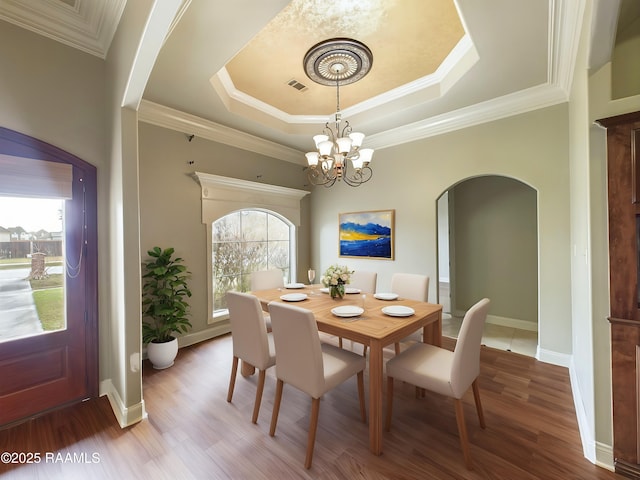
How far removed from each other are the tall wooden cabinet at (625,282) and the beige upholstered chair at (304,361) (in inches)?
61.8

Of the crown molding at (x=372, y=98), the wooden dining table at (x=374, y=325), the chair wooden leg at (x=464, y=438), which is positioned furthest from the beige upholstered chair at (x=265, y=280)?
the chair wooden leg at (x=464, y=438)

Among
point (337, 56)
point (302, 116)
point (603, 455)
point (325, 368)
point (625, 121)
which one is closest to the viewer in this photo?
point (625, 121)

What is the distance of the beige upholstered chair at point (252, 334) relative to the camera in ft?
6.75

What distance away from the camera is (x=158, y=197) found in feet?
10.6

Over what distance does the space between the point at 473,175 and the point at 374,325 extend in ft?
8.46

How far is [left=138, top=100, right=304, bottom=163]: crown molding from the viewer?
10.3 ft

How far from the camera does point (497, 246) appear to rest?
435 cm

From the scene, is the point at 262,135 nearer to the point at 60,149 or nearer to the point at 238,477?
the point at 60,149

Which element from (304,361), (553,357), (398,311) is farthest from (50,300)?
(553,357)

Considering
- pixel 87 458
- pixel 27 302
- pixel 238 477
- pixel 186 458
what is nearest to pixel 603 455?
pixel 238 477

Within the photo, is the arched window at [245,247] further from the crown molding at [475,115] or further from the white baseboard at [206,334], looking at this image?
the crown molding at [475,115]

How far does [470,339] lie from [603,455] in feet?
3.33

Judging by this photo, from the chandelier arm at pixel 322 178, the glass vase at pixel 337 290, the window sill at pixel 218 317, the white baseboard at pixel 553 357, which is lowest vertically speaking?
the white baseboard at pixel 553 357

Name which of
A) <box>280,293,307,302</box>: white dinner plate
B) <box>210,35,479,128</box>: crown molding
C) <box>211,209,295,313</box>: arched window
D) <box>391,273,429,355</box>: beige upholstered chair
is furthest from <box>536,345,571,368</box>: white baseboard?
<box>211,209,295,313</box>: arched window
